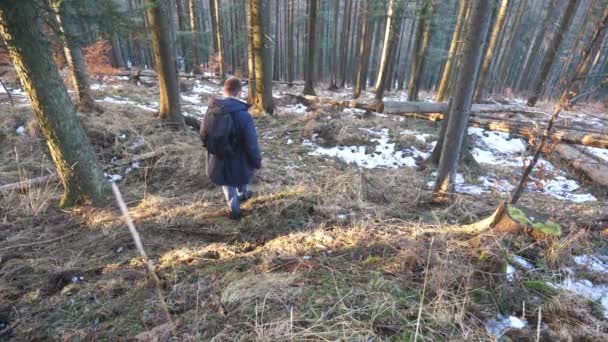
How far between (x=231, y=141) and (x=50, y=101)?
224 cm

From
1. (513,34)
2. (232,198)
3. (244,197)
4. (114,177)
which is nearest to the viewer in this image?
(232,198)

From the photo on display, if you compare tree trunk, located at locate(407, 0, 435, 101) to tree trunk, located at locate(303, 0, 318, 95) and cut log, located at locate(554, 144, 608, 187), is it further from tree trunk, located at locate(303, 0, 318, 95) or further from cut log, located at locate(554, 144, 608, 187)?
cut log, located at locate(554, 144, 608, 187)

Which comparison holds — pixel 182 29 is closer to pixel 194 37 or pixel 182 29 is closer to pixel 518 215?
pixel 194 37

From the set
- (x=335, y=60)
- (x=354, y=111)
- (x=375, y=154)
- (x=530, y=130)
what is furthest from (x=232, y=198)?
(x=335, y=60)

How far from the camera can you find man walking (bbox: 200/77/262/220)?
3.41 meters

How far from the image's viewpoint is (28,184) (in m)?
4.41

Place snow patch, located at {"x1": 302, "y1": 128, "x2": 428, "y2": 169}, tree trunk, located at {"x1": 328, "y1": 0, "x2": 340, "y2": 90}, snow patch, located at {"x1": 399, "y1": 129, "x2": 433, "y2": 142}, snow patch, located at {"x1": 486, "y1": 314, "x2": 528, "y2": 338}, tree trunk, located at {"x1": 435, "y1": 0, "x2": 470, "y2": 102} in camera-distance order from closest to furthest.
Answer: snow patch, located at {"x1": 486, "y1": 314, "x2": 528, "y2": 338} < snow patch, located at {"x1": 302, "y1": 128, "x2": 428, "y2": 169} < snow patch, located at {"x1": 399, "y1": 129, "x2": 433, "y2": 142} < tree trunk, located at {"x1": 435, "y1": 0, "x2": 470, "y2": 102} < tree trunk, located at {"x1": 328, "y1": 0, "x2": 340, "y2": 90}

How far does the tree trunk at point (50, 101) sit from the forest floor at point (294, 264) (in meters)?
0.40

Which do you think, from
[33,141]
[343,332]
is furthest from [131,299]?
[33,141]

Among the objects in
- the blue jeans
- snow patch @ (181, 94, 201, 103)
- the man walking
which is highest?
the man walking

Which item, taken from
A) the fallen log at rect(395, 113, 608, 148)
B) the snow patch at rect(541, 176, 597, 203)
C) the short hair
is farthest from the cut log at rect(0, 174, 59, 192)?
the snow patch at rect(541, 176, 597, 203)

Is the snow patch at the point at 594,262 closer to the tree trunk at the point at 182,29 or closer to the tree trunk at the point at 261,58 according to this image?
the tree trunk at the point at 261,58

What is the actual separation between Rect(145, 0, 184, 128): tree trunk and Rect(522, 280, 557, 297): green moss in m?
7.45

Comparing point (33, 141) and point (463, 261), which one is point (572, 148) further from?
point (33, 141)
